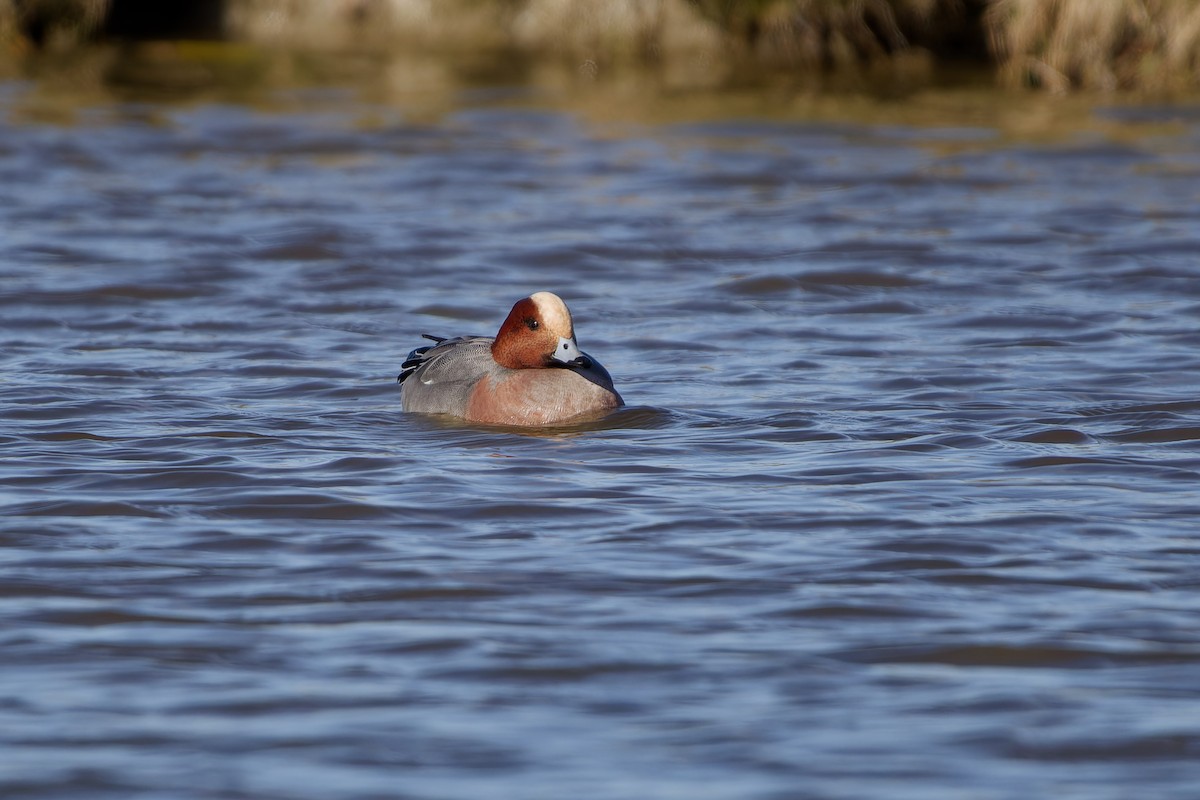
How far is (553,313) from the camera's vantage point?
713cm

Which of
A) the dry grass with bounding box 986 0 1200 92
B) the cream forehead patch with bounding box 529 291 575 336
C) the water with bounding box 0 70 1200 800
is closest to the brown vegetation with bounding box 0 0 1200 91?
the dry grass with bounding box 986 0 1200 92

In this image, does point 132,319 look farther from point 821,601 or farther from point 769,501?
point 821,601

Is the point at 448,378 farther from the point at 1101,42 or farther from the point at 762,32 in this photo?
the point at 762,32

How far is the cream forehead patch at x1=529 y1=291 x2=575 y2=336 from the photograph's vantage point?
710 centimetres

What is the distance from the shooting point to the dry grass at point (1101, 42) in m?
14.1

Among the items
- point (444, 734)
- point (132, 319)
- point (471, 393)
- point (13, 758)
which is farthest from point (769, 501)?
point (132, 319)

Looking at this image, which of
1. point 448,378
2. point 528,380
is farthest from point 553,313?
point 448,378

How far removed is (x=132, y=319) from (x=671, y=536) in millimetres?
4527

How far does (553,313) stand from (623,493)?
4.10 ft

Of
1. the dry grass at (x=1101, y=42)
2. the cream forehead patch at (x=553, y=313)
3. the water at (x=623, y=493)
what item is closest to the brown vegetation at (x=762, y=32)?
the dry grass at (x=1101, y=42)

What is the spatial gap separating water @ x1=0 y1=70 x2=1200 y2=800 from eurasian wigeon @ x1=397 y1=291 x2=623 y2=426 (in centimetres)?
17

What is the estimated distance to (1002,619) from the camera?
15.6 feet

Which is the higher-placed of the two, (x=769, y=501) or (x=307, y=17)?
(x=307, y=17)

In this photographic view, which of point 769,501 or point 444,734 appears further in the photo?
point 769,501
